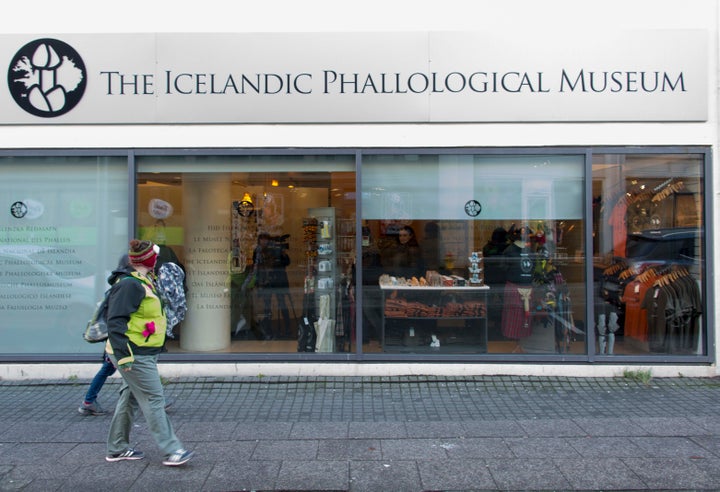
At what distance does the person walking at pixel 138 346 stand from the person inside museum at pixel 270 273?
3.01 m

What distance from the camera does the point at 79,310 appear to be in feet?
24.5

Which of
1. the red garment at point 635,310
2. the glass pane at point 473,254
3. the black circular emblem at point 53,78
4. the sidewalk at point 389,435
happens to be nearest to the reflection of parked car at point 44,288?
the sidewalk at point 389,435

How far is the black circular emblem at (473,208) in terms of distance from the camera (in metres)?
7.41

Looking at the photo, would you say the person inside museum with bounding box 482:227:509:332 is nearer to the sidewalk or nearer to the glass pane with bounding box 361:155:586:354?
the glass pane with bounding box 361:155:586:354

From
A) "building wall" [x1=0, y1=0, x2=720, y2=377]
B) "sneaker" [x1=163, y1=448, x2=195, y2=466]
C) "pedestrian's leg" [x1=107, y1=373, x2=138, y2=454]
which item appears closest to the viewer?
"sneaker" [x1=163, y1=448, x2=195, y2=466]

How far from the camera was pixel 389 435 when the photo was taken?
544 cm

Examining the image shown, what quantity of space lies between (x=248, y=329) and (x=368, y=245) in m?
1.83

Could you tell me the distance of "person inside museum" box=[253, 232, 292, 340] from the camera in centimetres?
774

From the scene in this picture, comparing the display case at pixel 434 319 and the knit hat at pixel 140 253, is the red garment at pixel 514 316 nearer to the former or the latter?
the display case at pixel 434 319

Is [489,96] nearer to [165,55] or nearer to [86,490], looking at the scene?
[165,55]

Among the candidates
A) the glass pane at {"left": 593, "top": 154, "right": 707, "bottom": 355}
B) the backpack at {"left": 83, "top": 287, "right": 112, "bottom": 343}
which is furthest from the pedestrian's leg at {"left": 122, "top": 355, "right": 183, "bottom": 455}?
the glass pane at {"left": 593, "top": 154, "right": 707, "bottom": 355}

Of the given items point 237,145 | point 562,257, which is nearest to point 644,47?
point 562,257

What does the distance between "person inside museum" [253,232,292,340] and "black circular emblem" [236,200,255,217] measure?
0.99 feet

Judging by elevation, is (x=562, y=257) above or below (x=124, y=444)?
above
